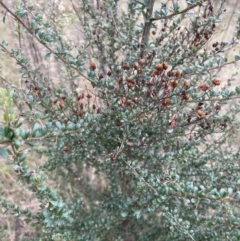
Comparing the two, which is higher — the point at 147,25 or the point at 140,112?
A: the point at 147,25

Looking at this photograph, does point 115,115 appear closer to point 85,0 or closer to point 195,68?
point 195,68

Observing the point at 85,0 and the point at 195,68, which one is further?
the point at 85,0

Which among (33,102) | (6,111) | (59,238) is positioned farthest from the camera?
(33,102)

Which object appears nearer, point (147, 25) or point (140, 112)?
point (140, 112)

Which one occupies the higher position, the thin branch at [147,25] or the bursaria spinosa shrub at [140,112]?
the thin branch at [147,25]

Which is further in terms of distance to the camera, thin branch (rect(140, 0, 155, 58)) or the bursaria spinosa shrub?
thin branch (rect(140, 0, 155, 58))

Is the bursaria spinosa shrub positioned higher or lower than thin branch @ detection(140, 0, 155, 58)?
lower

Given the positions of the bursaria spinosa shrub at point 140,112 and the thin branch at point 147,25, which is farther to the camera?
the thin branch at point 147,25

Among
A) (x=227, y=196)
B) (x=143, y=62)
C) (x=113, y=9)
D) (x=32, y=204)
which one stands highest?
(x=113, y=9)

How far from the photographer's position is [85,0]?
1.52 meters

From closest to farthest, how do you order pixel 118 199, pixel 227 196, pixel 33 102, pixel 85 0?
pixel 227 196 → pixel 33 102 → pixel 85 0 → pixel 118 199

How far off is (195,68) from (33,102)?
2.16 feet

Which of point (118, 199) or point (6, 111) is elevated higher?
point (6, 111)

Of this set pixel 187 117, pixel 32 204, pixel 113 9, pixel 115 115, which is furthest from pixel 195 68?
pixel 32 204
